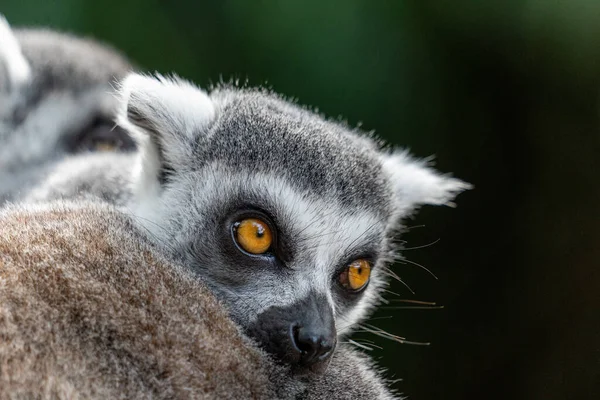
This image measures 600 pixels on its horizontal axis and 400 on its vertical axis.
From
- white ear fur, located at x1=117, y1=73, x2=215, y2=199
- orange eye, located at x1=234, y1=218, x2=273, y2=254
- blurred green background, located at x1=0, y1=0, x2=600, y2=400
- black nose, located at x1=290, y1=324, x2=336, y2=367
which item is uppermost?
blurred green background, located at x1=0, y1=0, x2=600, y2=400

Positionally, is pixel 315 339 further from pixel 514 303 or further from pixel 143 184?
pixel 514 303

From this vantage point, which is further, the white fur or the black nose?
the white fur

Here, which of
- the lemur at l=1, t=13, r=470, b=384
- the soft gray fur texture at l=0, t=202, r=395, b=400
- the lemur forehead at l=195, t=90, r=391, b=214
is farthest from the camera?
the lemur forehead at l=195, t=90, r=391, b=214

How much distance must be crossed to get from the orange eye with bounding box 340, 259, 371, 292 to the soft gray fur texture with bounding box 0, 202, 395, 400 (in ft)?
2.27

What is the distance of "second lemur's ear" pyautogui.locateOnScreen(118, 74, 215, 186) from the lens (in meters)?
2.60

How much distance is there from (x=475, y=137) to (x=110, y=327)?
12.0ft

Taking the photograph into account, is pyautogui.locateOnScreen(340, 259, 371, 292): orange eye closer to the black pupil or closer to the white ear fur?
the black pupil

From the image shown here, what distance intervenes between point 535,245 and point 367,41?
1.66 meters

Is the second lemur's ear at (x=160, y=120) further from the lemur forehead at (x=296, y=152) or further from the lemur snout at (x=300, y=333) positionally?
the lemur snout at (x=300, y=333)

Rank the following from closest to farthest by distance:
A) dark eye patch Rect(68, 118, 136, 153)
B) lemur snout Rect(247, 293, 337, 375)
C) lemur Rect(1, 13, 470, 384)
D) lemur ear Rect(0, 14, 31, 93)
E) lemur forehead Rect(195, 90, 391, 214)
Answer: lemur snout Rect(247, 293, 337, 375), lemur Rect(1, 13, 470, 384), lemur forehead Rect(195, 90, 391, 214), lemur ear Rect(0, 14, 31, 93), dark eye patch Rect(68, 118, 136, 153)

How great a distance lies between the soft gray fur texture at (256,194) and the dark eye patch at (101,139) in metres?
1.30

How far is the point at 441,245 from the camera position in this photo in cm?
479

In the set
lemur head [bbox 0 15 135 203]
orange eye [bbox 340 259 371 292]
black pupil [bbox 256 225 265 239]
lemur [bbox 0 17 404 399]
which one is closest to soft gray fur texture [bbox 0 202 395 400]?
lemur [bbox 0 17 404 399]

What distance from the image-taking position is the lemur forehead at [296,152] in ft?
8.32
